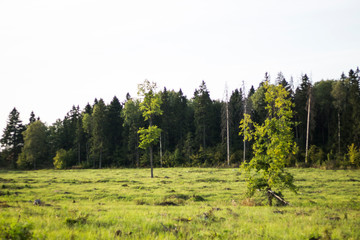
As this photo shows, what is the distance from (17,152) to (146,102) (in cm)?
6210

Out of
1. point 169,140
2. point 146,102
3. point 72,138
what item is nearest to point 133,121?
point 169,140

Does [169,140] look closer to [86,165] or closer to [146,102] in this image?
[86,165]

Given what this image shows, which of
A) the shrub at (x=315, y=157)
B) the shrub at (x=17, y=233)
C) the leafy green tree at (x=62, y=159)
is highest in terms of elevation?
the shrub at (x=17, y=233)

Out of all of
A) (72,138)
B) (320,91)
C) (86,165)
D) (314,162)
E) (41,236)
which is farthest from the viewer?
(72,138)

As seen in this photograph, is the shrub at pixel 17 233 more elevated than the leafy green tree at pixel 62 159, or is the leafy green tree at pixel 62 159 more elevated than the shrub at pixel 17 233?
the shrub at pixel 17 233

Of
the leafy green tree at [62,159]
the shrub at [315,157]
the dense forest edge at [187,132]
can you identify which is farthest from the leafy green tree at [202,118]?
the leafy green tree at [62,159]

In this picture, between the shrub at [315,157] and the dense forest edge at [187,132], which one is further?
the dense forest edge at [187,132]

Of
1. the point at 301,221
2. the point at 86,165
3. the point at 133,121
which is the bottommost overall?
the point at 86,165

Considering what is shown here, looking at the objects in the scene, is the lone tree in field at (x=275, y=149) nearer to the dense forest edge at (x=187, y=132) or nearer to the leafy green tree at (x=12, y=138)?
the dense forest edge at (x=187, y=132)

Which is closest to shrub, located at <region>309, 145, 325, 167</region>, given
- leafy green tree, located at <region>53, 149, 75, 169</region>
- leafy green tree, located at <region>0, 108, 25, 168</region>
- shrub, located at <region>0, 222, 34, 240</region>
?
shrub, located at <region>0, 222, 34, 240</region>

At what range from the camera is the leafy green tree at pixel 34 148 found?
214 ft

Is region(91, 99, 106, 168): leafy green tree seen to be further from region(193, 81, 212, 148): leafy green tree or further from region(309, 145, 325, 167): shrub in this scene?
region(309, 145, 325, 167): shrub

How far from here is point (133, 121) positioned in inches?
2635

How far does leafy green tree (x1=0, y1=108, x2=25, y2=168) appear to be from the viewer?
7194 centimetres
